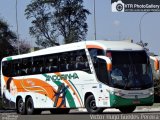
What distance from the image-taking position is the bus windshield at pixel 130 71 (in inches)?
995

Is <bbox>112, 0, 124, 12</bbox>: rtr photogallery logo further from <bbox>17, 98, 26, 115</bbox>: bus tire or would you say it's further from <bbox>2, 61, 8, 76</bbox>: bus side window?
<bbox>17, 98, 26, 115</bbox>: bus tire

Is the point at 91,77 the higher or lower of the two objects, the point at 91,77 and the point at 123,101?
the higher

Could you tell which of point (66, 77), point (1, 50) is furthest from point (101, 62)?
point (1, 50)

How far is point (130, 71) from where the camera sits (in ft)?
83.7

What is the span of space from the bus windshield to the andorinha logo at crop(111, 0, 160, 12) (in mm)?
26105

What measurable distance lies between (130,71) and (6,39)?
4935 centimetres

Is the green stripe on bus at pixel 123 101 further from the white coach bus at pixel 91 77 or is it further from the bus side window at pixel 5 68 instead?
the bus side window at pixel 5 68

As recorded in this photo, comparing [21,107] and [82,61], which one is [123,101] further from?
[21,107]

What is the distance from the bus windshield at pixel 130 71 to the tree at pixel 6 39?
4582 centimetres

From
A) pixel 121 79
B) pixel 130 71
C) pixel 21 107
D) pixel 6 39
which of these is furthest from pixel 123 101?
pixel 6 39

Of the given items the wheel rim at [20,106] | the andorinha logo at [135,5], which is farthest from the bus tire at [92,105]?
the andorinha logo at [135,5]

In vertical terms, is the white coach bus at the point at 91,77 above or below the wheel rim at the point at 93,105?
above

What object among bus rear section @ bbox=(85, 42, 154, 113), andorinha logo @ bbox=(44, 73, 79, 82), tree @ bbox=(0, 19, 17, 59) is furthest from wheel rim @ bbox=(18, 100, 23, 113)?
tree @ bbox=(0, 19, 17, 59)

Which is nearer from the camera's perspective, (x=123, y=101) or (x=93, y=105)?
(x=123, y=101)
